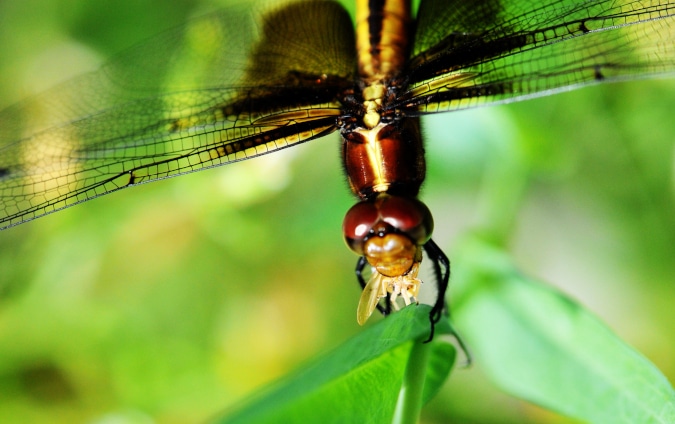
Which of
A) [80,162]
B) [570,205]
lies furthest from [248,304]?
[570,205]

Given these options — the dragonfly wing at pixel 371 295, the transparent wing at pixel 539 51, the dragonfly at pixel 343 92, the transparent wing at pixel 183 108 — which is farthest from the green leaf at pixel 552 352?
the transparent wing at pixel 183 108

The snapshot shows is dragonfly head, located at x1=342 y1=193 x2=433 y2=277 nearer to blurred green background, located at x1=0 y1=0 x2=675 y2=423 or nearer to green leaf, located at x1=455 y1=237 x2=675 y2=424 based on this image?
green leaf, located at x1=455 y1=237 x2=675 y2=424

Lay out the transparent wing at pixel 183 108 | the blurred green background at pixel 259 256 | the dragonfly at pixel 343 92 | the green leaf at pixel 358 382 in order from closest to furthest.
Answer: the green leaf at pixel 358 382, the dragonfly at pixel 343 92, the transparent wing at pixel 183 108, the blurred green background at pixel 259 256

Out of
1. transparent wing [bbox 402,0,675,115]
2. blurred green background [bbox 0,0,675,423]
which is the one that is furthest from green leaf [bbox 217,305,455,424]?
blurred green background [bbox 0,0,675,423]

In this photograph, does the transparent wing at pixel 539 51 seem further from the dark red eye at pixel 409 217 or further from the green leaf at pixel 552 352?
the green leaf at pixel 552 352

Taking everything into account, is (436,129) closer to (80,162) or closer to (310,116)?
(310,116)

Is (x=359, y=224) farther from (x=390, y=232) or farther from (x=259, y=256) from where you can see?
(x=259, y=256)
